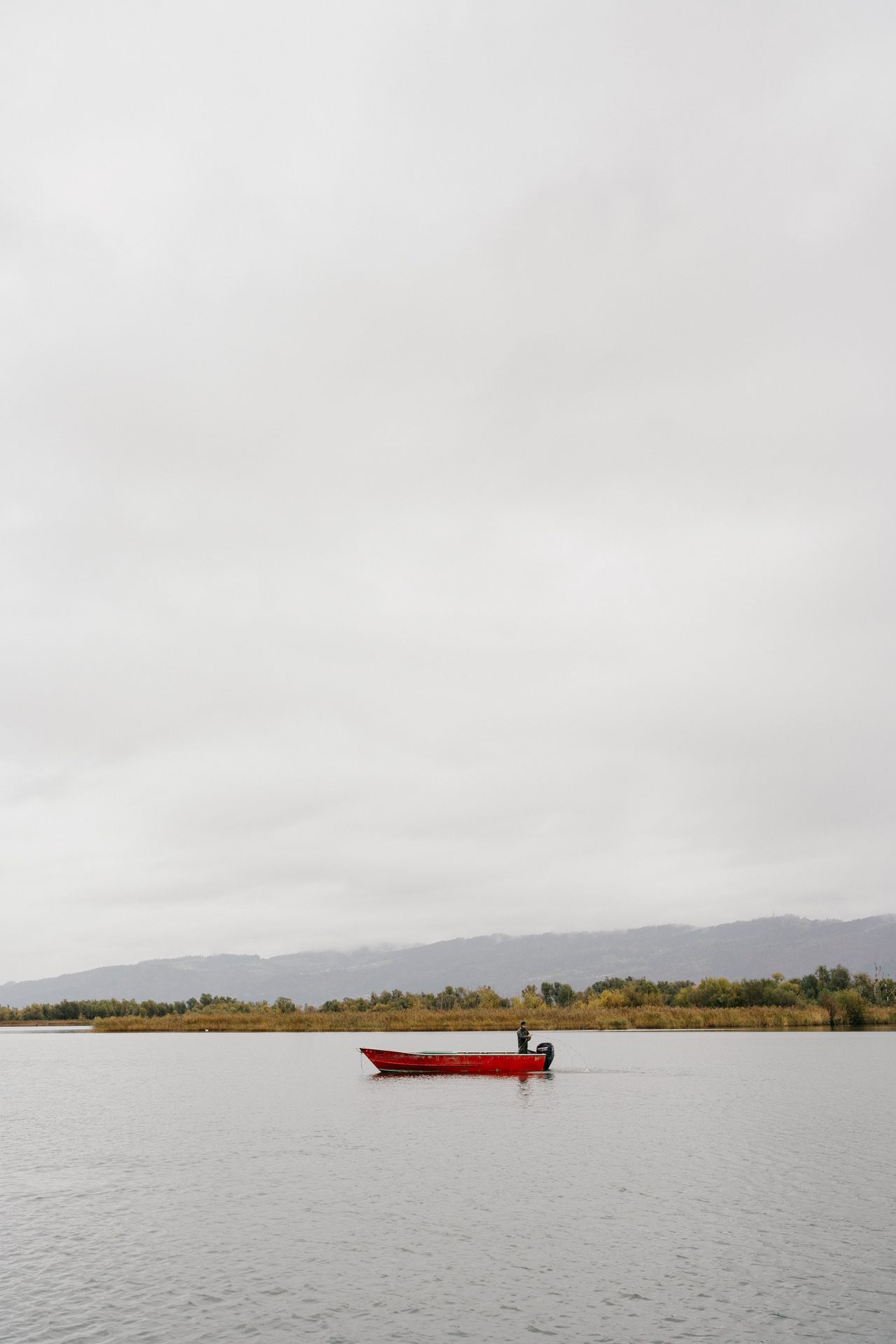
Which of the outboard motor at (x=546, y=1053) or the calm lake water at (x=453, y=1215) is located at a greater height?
the outboard motor at (x=546, y=1053)

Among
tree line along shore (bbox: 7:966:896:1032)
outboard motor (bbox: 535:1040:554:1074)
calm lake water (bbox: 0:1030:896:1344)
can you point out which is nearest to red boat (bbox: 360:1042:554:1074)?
outboard motor (bbox: 535:1040:554:1074)

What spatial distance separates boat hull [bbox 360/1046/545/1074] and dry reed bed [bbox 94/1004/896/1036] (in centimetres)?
5085

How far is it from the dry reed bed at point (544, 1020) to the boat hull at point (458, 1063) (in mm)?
50854

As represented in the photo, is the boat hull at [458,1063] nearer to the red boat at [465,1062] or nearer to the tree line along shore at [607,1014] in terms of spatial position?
the red boat at [465,1062]

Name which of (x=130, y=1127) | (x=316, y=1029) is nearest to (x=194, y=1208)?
(x=130, y=1127)

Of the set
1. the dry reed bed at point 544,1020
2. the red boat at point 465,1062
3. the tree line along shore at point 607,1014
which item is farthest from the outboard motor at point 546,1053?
the dry reed bed at point 544,1020

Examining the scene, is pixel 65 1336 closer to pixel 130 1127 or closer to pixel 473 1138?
pixel 473 1138

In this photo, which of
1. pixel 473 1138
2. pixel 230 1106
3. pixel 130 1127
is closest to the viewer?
pixel 473 1138

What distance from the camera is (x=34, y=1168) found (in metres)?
43.7

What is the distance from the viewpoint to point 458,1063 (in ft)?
263

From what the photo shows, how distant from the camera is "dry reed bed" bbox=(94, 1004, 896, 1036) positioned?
5330 inches

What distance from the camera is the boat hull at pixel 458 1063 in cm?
8000

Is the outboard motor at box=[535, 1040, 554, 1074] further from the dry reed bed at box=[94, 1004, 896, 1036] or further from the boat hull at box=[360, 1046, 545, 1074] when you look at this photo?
the dry reed bed at box=[94, 1004, 896, 1036]

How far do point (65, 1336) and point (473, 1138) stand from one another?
3070 cm
